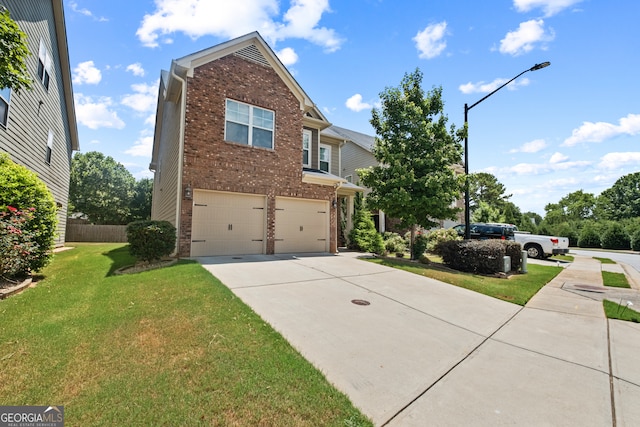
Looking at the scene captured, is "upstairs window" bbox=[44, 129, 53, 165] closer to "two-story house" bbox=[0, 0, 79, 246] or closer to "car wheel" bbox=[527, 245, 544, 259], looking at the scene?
"two-story house" bbox=[0, 0, 79, 246]

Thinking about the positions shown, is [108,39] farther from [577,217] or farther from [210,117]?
[577,217]

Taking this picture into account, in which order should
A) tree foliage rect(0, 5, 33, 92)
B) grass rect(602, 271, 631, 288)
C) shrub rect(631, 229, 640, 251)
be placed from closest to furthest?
tree foliage rect(0, 5, 33, 92) < grass rect(602, 271, 631, 288) < shrub rect(631, 229, 640, 251)

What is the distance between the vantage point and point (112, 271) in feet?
25.8

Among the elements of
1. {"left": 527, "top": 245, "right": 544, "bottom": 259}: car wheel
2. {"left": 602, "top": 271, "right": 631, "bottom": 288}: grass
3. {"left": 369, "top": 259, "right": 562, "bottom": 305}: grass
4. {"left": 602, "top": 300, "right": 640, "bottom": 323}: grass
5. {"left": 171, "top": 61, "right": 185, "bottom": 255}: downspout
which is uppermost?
{"left": 171, "top": 61, "right": 185, "bottom": 255}: downspout

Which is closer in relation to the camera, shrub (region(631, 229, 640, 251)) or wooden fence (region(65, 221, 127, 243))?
wooden fence (region(65, 221, 127, 243))

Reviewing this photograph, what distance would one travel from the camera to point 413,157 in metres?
11.9

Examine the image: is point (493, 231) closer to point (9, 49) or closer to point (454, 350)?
A: point (454, 350)

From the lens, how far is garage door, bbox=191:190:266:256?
1005 cm

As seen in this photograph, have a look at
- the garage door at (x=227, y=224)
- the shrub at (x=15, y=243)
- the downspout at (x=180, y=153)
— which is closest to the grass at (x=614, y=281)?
the garage door at (x=227, y=224)

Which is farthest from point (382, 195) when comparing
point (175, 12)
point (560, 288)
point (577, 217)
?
point (577, 217)

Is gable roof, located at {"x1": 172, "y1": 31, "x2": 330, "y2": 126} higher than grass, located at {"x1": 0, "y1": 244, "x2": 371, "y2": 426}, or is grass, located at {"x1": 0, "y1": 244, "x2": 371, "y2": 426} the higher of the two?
gable roof, located at {"x1": 172, "y1": 31, "x2": 330, "y2": 126}

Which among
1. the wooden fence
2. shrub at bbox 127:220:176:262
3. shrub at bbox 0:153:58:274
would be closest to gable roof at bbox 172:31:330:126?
shrub at bbox 127:220:176:262

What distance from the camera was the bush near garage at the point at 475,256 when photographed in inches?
Result: 388

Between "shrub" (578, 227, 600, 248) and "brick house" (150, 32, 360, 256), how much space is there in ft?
110
